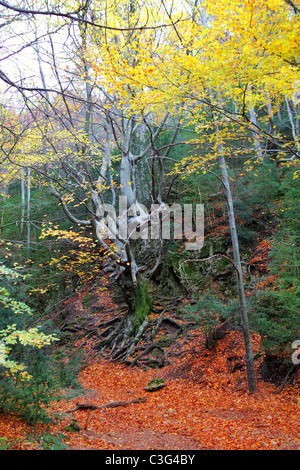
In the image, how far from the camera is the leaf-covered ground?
385cm

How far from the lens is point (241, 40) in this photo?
3.83 m

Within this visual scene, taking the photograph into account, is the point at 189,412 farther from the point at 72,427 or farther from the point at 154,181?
the point at 154,181

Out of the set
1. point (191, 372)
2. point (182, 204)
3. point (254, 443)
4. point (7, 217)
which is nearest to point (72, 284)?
point (7, 217)

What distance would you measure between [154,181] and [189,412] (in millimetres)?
5566

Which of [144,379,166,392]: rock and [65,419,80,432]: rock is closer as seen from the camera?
[65,419,80,432]: rock

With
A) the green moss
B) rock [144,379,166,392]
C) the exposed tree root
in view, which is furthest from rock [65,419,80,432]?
the green moss

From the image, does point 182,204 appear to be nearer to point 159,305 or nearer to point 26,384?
point 159,305

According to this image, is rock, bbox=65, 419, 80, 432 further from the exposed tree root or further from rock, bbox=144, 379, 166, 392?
rock, bbox=144, 379, 166, 392

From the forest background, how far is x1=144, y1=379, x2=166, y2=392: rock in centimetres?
150

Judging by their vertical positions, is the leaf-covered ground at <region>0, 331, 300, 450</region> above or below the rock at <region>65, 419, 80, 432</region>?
below

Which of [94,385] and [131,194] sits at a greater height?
[131,194]

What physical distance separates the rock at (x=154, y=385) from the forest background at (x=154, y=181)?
1.50 metres

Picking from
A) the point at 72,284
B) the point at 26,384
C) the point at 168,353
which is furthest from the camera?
the point at 72,284

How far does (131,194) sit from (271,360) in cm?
617
